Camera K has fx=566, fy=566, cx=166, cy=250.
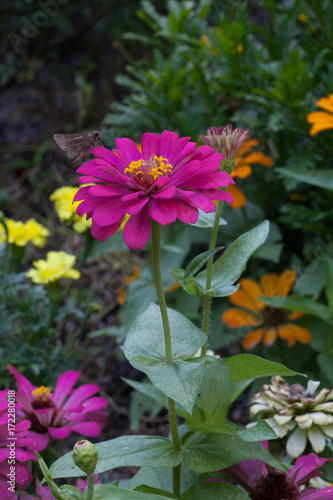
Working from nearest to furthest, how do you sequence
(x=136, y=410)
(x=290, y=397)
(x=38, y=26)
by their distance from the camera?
(x=290, y=397)
(x=136, y=410)
(x=38, y=26)

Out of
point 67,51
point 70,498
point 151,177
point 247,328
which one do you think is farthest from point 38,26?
point 70,498

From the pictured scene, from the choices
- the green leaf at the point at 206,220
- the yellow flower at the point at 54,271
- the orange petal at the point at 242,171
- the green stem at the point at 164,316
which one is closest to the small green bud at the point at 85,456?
the green stem at the point at 164,316

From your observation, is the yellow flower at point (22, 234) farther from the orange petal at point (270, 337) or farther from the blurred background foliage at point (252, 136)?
the orange petal at point (270, 337)

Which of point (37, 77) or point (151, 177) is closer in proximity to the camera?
point (151, 177)

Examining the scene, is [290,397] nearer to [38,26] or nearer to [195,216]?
[195,216]

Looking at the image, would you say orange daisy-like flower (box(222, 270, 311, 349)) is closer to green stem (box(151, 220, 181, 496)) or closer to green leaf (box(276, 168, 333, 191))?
green leaf (box(276, 168, 333, 191))

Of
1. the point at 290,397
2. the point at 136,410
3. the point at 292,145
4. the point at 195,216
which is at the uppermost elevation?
the point at 195,216

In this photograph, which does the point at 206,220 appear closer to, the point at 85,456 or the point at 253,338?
the point at 85,456

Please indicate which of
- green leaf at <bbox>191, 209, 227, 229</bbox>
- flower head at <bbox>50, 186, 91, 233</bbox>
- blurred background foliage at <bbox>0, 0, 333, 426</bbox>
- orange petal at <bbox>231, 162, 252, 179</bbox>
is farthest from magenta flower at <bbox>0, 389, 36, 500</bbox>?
orange petal at <bbox>231, 162, 252, 179</bbox>
